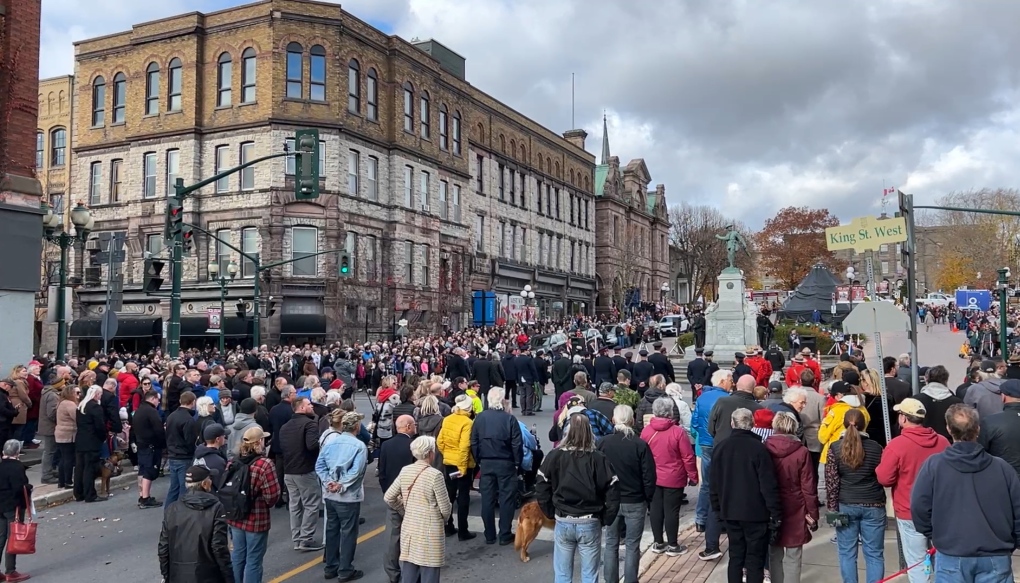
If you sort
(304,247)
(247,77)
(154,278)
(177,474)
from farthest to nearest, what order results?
(247,77) → (304,247) → (154,278) → (177,474)

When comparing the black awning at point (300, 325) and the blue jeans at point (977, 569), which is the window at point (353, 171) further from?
the blue jeans at point (977, 569)

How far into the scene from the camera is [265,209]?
3691cm

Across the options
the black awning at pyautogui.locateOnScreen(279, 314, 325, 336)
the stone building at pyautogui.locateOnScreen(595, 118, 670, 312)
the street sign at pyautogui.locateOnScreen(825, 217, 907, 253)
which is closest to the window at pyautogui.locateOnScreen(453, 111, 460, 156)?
the black awning at pyautogui.locateOnScreen(279, 314, 325, 336)

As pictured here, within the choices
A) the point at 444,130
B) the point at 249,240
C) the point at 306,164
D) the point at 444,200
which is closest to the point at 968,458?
the point at 306,164

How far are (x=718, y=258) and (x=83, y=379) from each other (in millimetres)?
77542

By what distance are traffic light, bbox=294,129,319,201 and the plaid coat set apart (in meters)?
9.75

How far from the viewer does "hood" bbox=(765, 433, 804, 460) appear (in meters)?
6.50

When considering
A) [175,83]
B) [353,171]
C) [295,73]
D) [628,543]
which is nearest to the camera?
[628,543]

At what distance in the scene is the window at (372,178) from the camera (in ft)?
132

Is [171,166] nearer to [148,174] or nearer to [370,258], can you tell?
[148,174]

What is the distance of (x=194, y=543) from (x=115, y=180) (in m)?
40.2

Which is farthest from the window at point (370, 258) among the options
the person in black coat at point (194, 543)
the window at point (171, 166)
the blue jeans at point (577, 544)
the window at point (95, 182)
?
the person in black coat at point (194, 543)

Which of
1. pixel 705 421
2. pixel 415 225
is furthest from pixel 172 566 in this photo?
pixel 415 225

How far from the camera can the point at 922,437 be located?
621 cm
